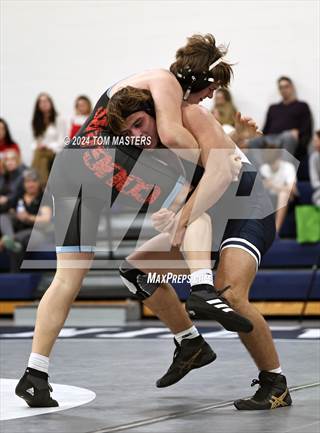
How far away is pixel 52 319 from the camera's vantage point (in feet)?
11.7

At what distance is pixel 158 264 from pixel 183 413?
0.58 meters

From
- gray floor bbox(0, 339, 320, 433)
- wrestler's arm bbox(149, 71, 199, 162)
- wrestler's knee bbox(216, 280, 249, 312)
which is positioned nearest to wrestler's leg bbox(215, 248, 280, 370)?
wrestler's knee bbox(216, 280, 249, 312)

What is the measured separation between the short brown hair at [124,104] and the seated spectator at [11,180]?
5.42 metres

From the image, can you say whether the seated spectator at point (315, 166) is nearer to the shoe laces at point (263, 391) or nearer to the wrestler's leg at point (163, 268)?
the wrestler's leg at point (163, 268)

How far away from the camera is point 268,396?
3.59 m

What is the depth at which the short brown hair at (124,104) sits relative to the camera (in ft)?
11.5

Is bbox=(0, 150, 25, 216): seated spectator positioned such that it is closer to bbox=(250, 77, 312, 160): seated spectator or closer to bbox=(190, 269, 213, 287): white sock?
bbox=(250, 77, 312, 160): seated spectator

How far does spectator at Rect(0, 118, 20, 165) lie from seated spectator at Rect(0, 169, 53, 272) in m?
0.57

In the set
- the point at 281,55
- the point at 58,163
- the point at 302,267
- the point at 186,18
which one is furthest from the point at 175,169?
the point at 281,55

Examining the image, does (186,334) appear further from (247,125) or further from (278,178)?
(278,178)

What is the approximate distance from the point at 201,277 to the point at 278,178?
16.3ft

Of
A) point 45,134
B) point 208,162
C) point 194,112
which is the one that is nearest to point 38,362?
point 208,162

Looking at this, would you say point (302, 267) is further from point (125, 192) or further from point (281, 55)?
point (125, 192)

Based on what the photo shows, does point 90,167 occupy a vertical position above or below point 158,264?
above
